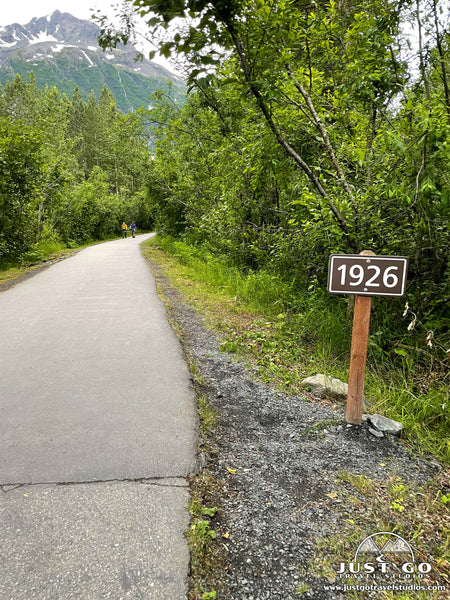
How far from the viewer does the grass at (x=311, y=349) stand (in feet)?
11.5

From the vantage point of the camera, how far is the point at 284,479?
263 centimetres

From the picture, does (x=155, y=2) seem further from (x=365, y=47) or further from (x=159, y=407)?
(x=159, y=407)

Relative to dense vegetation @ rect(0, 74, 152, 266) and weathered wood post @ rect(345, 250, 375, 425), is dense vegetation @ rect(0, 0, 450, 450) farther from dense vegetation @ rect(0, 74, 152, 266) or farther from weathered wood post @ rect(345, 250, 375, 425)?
dense vegetation @ rect(0, 74, 152, 266)

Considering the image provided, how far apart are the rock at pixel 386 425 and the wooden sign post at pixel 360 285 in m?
0.13

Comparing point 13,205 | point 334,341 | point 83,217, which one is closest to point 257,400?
point 334,341

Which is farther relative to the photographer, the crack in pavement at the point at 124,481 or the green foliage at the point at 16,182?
the green foliage at the point at 16,182

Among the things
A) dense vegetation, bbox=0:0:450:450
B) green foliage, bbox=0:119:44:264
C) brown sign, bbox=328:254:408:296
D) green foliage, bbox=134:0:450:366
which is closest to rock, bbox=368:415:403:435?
dense vegetation, bbox=0:0:450:450

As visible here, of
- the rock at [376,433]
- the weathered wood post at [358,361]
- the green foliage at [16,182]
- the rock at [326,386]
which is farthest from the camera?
the green foliage at [16,182]

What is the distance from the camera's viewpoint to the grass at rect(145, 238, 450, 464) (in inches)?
137

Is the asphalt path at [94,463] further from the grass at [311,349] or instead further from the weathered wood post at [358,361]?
the weathered wood post at [358,361]

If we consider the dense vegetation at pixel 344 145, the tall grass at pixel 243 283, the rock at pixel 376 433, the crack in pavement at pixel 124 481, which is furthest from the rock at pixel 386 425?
the tall grass at pixel 243 283

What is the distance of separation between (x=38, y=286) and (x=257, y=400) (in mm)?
8665

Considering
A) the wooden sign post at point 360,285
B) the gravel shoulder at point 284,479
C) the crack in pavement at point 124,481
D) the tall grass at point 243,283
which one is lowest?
the gravel shoulder at point 284,479

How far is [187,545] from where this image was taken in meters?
2.04
